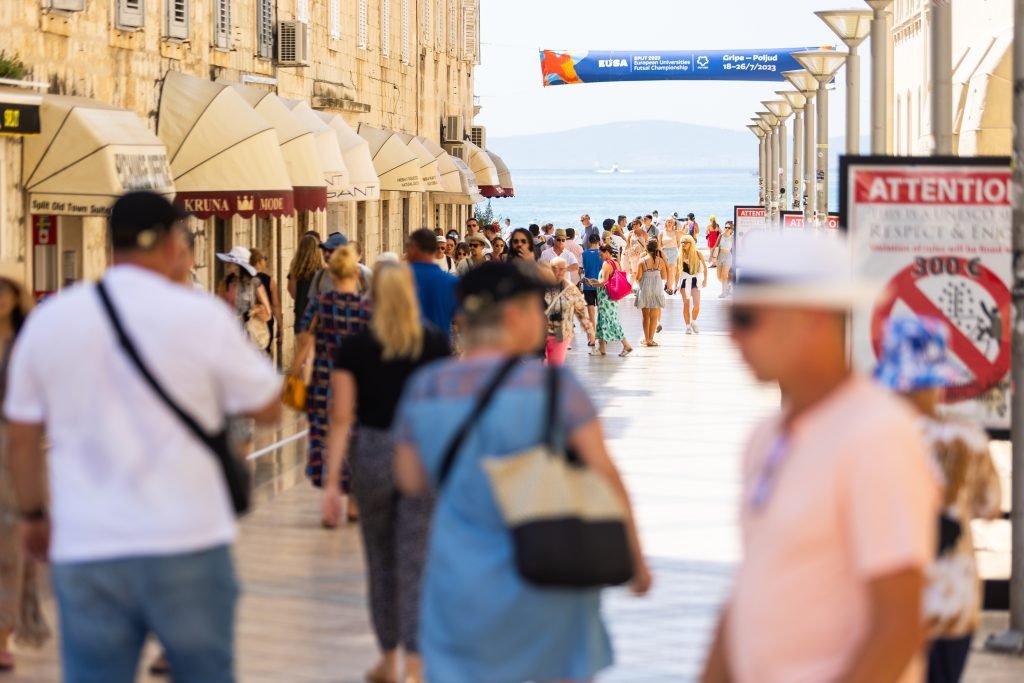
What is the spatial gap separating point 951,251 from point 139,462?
17.0ft

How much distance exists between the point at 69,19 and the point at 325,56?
39.0ft

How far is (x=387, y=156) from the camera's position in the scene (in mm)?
30844

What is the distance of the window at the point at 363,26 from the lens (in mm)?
31000

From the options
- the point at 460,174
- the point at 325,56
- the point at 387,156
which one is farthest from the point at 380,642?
the point at 460,174

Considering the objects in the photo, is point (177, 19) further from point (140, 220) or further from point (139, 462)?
point (139, 462)

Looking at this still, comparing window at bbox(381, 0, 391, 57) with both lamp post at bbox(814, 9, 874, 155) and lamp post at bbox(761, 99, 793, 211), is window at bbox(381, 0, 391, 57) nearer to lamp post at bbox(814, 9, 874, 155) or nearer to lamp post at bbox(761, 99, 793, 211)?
lamp post at bbox(761, 99, 793, 211)

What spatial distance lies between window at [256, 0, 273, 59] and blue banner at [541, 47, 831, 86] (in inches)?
2188

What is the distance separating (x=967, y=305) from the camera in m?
8.96

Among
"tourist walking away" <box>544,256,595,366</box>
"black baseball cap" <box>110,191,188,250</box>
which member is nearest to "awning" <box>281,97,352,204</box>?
"tourist walking away" <box>544,256,595,366</box>

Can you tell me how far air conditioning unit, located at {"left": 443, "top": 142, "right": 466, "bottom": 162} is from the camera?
4347 centimetres

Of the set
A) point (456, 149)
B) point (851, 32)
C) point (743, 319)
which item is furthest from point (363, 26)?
point (743, 319)

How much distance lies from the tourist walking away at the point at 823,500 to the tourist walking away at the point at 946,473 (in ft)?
4.12

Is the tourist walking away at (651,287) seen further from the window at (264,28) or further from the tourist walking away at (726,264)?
the tourist walking away at (726,264)

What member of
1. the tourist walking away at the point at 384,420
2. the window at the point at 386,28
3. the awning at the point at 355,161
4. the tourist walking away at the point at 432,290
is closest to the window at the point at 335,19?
the awning at the point at 355,161
